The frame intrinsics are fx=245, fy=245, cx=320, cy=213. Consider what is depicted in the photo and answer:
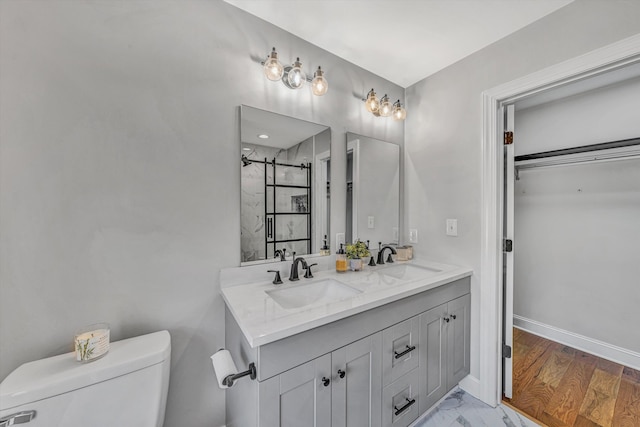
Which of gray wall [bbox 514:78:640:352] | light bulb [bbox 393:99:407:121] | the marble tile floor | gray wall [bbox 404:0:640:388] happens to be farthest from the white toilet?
gray wall [bbox 514:78:640:352]

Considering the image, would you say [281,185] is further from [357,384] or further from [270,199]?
[357,384]

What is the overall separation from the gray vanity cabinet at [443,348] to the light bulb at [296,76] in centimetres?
157

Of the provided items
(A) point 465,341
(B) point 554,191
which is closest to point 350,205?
(A) point 465,341

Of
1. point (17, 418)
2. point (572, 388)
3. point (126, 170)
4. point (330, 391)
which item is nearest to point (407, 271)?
point (330, 391)

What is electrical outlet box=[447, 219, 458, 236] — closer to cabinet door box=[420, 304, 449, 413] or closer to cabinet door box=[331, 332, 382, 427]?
cabinet door box=[420, 304, 449, 413]

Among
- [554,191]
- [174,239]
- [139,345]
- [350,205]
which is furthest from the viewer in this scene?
[554,191]

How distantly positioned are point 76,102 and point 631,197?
3644mm

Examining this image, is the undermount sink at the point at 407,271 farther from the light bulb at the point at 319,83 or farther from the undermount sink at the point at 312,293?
the light bulb at the point at 319,83

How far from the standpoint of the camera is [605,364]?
2041 mm

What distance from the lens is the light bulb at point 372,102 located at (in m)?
1.87

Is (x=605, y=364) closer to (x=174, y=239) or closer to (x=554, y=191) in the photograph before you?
(x=554, y=191)

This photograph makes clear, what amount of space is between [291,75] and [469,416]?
7.86 ft

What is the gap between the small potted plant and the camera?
5.64 feet

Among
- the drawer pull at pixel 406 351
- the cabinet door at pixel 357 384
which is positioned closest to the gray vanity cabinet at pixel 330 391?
the cabinet door at pixel 357 384
